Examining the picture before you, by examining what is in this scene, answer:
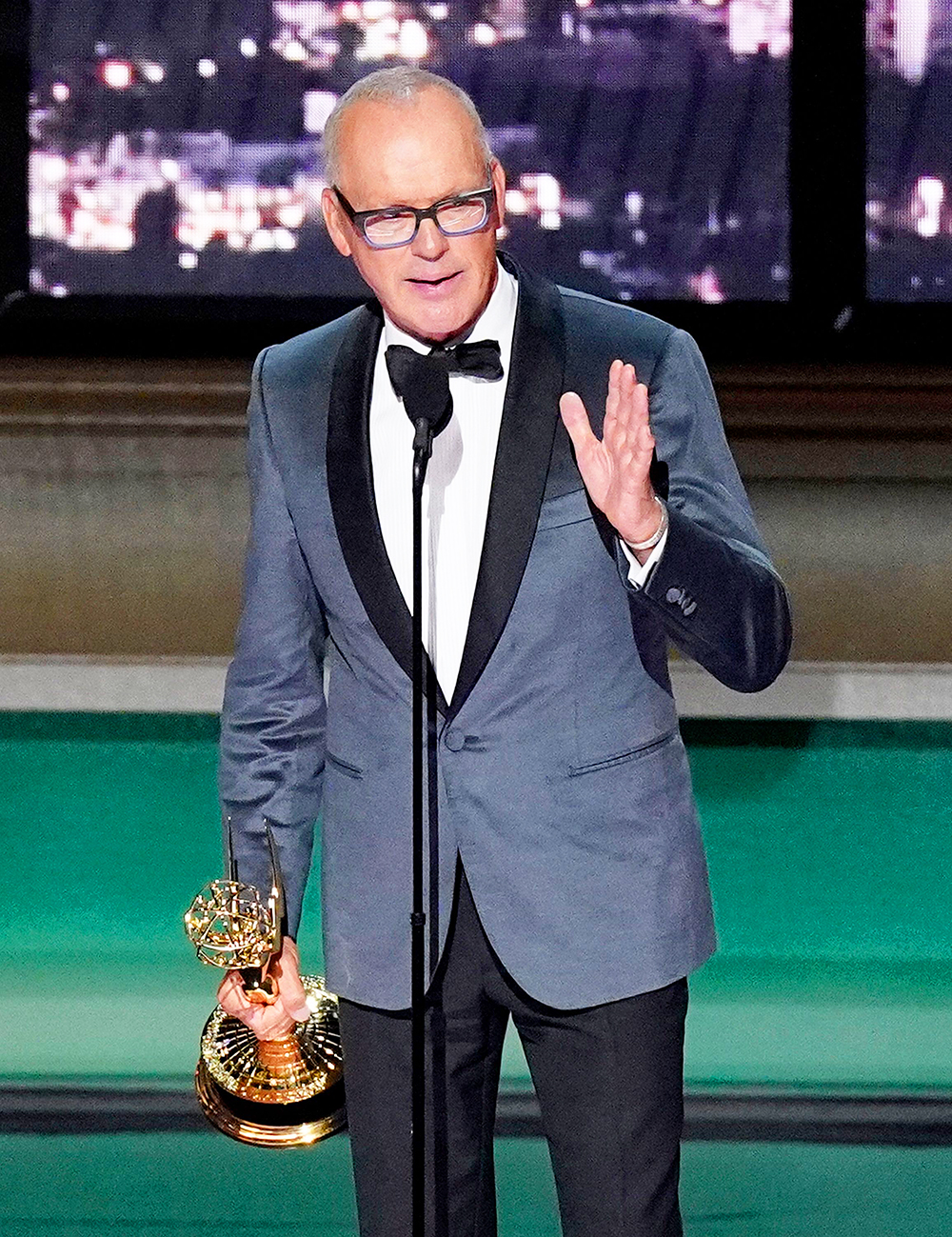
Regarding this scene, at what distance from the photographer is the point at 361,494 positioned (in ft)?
5.57

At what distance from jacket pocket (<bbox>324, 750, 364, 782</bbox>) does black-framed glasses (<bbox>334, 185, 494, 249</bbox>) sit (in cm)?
46

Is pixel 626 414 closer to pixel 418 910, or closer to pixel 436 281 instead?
pixel 436 281

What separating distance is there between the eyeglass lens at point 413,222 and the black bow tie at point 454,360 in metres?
0.09

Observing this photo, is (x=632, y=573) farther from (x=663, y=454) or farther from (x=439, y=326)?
(x=439, y=326)

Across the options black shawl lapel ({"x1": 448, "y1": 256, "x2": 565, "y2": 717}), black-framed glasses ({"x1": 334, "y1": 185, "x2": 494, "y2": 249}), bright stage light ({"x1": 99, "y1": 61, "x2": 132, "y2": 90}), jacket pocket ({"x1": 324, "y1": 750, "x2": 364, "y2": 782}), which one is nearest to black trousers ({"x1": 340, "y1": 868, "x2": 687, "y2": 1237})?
jacket pocket ({"x1": 324, "y1": 750, "x2": 364, "y2": 782})

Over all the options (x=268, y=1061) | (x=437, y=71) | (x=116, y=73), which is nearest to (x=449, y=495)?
(x=268, y=1061)

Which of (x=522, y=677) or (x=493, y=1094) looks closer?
(x=522, y=677)

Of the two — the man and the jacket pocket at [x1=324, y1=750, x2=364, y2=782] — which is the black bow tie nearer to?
the man

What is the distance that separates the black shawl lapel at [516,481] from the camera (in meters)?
1.65

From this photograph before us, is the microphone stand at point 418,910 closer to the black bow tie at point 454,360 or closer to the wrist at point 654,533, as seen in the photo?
the black bow tie at point 454,360

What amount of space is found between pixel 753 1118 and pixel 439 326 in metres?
1.74

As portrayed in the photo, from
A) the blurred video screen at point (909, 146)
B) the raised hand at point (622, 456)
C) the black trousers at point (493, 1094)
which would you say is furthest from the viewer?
the blurred video screen at point (909, 146)

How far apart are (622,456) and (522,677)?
26cm

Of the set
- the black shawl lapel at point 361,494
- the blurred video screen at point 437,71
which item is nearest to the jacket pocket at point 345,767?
the black shawl lapel at point 361,494
